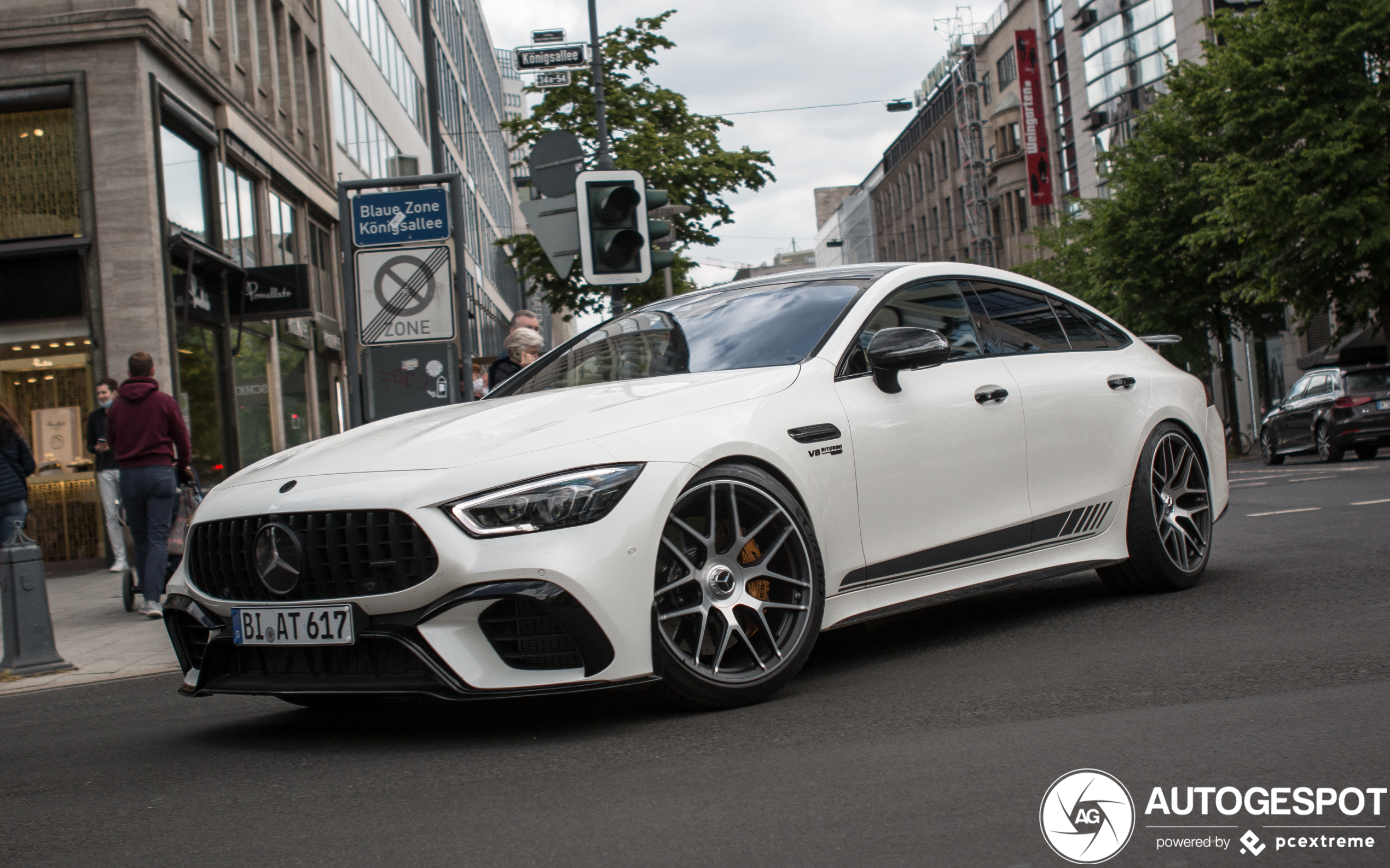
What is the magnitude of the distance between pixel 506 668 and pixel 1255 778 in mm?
2023

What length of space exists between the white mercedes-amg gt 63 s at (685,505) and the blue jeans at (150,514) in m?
4.83

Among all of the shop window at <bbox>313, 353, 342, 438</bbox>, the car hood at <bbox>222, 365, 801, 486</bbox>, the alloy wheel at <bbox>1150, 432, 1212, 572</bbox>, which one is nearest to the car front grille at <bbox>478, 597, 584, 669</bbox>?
the car hood at <bbox>222, 365, 801, 486</bbox>

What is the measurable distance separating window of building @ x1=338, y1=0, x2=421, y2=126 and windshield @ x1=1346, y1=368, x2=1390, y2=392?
2188 cm

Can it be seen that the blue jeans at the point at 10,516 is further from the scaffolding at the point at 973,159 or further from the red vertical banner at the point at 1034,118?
the scaffolding at the point at 973,159

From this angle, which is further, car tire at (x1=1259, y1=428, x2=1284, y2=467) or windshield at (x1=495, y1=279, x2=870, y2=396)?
car tire at (x1=1259, y1=428, x2=1284, y2=467)

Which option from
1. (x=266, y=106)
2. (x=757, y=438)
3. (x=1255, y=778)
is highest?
(x=266, y=106)

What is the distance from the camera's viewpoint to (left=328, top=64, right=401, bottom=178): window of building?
30.3 meters

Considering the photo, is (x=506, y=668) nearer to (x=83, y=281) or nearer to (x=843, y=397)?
(x=843, y=397)

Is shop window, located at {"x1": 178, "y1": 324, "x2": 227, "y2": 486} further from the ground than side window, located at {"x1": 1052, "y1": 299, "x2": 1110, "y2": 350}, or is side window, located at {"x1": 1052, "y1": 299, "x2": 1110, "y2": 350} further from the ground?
shop window, located at {"x1": 178, "y1": 324, "x2": 227, "y2": 486}

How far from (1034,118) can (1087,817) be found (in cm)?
6086

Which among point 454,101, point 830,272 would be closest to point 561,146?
point 830,272

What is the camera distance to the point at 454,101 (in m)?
54.6

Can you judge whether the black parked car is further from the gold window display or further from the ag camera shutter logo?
the ag camera shutter logo

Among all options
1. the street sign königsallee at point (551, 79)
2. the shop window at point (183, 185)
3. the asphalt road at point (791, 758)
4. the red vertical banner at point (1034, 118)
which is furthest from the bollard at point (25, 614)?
the red vertical banner at point (1034, 118)
